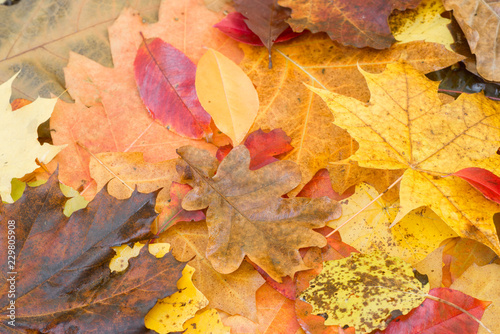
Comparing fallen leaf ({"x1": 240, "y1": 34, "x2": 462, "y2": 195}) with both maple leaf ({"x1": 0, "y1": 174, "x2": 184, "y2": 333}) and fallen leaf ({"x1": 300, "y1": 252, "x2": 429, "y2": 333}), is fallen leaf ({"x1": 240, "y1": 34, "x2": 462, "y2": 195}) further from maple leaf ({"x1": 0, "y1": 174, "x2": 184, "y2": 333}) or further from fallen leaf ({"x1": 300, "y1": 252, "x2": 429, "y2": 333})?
maple leaf ({"x1": 0, "y1": 174, "x2": 184, "y2": 333})

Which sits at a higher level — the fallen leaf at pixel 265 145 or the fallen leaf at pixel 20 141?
the fallen leaf at pixel 20 141

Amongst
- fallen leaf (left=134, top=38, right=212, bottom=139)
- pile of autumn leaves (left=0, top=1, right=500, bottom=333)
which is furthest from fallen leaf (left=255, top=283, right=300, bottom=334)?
fallen leaf (left=134, top=38, right=212, bottom=139)

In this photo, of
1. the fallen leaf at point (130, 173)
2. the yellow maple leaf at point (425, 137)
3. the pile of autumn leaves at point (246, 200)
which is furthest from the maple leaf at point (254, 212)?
the yellow maple leaf at point (425, 137)

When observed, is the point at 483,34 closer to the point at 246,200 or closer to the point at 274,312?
the point at 246,200

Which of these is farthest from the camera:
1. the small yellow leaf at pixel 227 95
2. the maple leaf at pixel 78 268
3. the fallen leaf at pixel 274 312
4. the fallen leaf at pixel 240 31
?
the fallen leaf at pixel 240 31

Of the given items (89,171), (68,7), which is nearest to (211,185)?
(89,171)

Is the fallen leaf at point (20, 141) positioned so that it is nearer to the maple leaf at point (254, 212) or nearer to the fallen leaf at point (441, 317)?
the maple leaf at point (254, 212)

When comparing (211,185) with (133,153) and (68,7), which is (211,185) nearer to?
(133,153)

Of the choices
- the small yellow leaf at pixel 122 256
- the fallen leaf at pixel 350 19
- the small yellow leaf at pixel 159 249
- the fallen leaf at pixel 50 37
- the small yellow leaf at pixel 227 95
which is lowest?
the small yellow leaf at pixel 159 249

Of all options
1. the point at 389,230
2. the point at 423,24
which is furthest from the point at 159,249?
the point at 423,24
